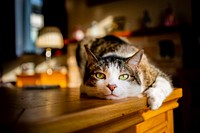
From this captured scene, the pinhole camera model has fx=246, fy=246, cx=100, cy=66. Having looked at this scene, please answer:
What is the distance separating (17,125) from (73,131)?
10 cm

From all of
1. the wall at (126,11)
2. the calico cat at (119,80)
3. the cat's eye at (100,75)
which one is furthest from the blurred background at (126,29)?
the cat's eye at (100,75)

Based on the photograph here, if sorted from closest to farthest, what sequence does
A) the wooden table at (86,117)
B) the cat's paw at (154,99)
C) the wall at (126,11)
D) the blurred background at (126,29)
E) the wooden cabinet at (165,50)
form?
the wooden table at (86,117) → the cat's paw at (154,99) → the blurred background at (126,29) → the wooden cabinet at (165,50) → the wall at (126,11)

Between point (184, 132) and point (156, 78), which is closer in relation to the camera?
point (156, 78)

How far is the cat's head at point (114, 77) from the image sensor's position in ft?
2.50

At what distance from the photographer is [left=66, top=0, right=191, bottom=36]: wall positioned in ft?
9.26

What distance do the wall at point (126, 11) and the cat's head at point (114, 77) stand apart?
216 cm

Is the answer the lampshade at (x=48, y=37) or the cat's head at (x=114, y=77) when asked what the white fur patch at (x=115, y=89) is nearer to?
the cat's head at (x=114, y=77)

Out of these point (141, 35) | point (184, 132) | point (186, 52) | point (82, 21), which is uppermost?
point (82, 21)

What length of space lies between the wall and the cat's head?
2163 millimetres

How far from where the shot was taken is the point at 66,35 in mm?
3867

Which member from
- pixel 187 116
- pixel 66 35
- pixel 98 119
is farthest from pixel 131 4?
pixel 98 119

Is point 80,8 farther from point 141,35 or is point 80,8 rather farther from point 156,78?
point 156,78

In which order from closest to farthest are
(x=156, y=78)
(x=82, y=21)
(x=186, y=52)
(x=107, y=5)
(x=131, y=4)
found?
(x=156, y=78) < (x=186, y=52) < (x=131, y=4) < (x=107, y=5) < (x=82, y=21)

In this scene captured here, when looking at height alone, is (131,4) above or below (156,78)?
above
